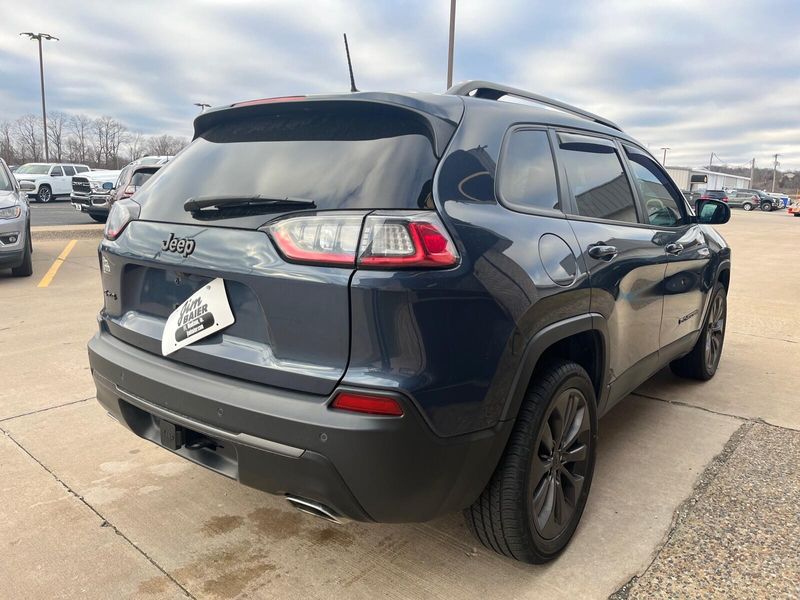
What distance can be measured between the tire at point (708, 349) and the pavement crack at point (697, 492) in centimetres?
68

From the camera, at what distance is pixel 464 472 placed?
1.97m

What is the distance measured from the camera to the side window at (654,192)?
3.40 m

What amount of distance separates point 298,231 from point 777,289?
30.3 ft

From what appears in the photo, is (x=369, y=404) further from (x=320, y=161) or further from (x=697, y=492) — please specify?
(x=697, y=492)

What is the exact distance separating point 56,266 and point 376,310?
9180 mm

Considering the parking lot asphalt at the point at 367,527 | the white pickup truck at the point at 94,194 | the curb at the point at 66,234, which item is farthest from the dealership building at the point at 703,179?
the parking lot asphalt at the point at 367,527

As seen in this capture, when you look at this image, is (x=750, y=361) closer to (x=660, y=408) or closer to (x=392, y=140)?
(x=660, y=408)

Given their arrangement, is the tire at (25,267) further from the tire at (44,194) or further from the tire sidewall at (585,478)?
the tire at (44,194)

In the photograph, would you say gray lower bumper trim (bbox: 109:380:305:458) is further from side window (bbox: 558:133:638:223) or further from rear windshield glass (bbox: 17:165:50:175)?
rear windshield glass (bbox: 17:165:50:175)

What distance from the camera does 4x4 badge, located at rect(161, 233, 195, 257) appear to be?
7.04 feet

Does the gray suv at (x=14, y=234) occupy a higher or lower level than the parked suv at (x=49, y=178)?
lower

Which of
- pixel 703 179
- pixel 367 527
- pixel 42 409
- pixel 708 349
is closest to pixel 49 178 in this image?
pixel 42 409

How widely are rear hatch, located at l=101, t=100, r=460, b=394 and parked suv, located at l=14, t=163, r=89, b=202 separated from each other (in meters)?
30.7

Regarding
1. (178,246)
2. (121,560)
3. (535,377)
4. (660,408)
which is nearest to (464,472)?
(535,377)
